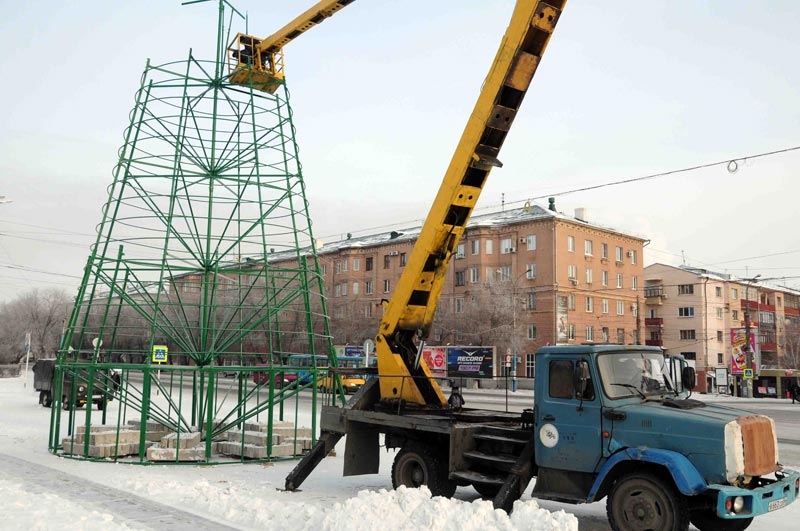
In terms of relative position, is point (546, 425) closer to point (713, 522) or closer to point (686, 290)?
point (713, 522)

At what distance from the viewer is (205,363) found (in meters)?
16.6

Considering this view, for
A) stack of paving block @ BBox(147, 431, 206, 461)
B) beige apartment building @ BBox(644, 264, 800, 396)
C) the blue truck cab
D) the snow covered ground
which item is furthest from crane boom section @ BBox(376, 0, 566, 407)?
beige apartment building @ BBox(644, 264, 800, 396)

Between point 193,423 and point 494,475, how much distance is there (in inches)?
398

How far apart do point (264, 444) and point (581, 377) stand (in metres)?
8.99

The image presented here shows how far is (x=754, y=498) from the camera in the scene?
7.94 meters

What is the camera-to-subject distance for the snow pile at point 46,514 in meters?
8.90

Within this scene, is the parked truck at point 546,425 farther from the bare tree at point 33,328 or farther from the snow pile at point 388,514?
the bare tree at point 33,328

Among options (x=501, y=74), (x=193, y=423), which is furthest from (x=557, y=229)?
(x=501, y=74)

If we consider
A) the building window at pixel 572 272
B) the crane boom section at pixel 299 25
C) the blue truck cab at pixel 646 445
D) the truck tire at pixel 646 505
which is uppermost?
the crane boom section at pixel 299 25

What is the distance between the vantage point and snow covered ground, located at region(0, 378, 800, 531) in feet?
27.9

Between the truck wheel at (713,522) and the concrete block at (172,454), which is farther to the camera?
the concrete block at (172,454)

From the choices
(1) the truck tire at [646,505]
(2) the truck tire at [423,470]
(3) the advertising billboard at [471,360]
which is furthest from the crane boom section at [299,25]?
(3) the advertising billboard at [471,360]

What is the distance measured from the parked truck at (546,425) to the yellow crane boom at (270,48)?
8.83 m

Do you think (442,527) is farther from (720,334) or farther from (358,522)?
(720,334)
